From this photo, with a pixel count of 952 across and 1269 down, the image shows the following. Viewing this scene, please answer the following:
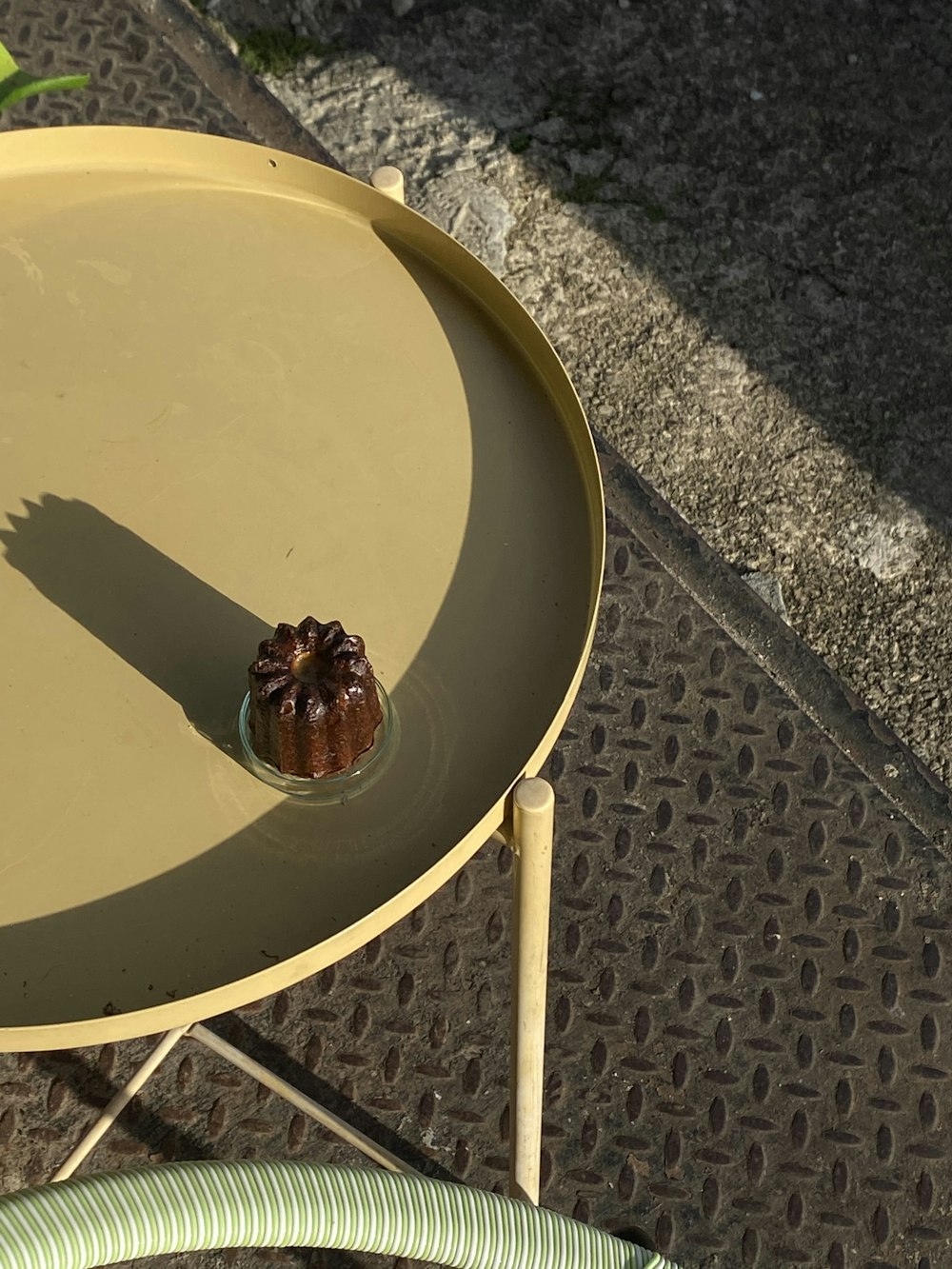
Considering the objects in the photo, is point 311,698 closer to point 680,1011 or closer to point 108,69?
point 680,1011

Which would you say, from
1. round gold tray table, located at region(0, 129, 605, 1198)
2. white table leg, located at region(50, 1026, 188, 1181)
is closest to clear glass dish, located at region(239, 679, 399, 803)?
round gold tray table, located at region(0, 129, 605, 1198)

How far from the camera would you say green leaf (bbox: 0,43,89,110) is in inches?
60.9

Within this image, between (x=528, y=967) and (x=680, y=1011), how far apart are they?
0.71m

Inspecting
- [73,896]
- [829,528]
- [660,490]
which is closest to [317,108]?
[660,490]

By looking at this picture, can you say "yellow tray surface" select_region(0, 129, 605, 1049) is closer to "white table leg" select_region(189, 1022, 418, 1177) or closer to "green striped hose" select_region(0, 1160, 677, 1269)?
"green striped hose" select_region(0, 1160, 677, 1269)

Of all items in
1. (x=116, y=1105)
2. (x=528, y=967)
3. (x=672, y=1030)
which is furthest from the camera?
(x=672, y=1030)

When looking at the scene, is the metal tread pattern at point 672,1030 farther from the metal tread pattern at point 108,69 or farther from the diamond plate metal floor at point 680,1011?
the metal tread pattern at point 108,69

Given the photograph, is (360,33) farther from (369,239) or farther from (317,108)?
(369,239)

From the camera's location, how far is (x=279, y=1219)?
48.2 inches

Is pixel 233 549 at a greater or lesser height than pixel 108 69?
lesser

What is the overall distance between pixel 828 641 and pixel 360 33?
1.97m

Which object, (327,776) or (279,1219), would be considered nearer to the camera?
(279,1219)

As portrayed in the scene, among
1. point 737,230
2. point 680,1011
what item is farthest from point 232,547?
point 737,230

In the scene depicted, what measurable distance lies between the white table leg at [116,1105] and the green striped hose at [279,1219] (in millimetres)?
575
